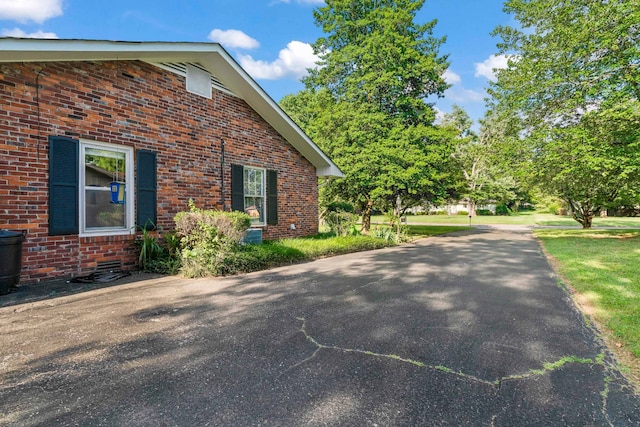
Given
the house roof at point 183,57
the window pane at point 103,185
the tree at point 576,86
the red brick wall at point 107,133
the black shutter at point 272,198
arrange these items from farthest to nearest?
the black shutter at point 272,198 → the tree at point 576,86 → the window pane at point 103,185 → the red brick wall at point 107,133 → the house roof at point 183,57

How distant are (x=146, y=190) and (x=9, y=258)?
262cm

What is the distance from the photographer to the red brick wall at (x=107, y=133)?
207 inches

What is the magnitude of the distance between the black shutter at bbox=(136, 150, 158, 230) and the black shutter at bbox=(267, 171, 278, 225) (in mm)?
3733

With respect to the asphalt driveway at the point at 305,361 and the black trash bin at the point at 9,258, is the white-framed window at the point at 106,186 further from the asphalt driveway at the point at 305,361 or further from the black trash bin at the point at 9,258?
the asphalt driveway at the point at 305,361

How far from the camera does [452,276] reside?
6500 mm

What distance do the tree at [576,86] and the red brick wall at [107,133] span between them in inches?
410

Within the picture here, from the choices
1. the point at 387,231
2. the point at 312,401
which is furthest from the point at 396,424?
the point at 387,231

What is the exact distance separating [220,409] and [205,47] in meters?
7.74

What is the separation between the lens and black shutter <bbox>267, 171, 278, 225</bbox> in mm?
10258

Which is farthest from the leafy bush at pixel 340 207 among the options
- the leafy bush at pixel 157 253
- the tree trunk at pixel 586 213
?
the tree trunk at pixel 586 213

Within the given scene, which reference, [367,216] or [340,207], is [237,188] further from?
[367,216]

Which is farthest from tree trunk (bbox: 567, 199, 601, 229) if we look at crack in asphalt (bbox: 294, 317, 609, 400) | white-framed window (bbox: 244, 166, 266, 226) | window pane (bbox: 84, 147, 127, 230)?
window pane (bbox: 84, 147, 127, 230)

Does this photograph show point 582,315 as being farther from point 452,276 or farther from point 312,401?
point 312,401

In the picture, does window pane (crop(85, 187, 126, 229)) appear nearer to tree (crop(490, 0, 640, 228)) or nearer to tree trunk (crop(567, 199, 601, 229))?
tree (crop(490, 0, 640, 228))
